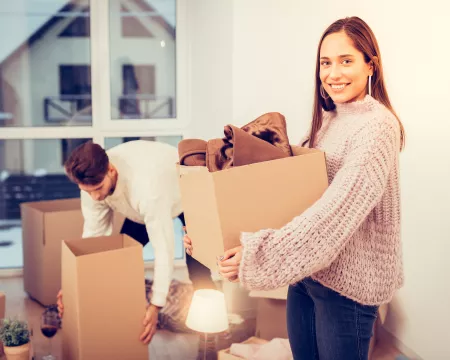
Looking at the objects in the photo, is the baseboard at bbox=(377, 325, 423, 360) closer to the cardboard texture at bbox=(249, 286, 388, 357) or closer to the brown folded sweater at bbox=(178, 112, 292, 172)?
the cardboard texture at bbox=(249, 286, 388, 357)

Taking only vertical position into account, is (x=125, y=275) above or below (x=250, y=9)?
below

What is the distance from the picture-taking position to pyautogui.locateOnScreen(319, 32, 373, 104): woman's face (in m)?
1.25

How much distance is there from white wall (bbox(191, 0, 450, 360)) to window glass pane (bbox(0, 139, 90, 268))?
1393 millimetres

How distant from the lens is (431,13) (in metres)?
2.16

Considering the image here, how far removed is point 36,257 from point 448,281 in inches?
88.1

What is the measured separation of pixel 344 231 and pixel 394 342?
173cm

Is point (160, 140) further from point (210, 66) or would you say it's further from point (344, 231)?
point (344, 231)

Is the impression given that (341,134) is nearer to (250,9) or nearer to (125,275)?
(125,275)

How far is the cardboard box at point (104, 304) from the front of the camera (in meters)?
2.00

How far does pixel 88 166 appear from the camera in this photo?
82.8 inches

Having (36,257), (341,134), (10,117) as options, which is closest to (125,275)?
(341,134)

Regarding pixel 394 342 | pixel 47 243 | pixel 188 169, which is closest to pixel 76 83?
pixel 47 243

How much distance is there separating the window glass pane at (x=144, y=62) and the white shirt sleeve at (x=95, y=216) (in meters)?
1.62

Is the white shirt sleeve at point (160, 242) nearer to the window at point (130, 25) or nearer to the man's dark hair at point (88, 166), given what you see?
the man's dark hair at point (88, 166)
